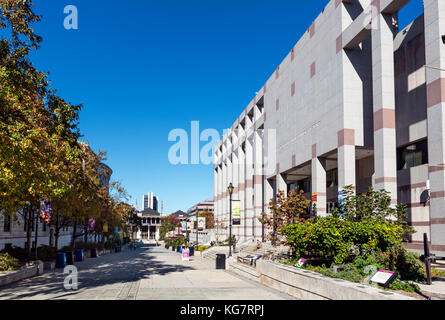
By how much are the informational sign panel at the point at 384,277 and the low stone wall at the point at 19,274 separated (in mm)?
15933

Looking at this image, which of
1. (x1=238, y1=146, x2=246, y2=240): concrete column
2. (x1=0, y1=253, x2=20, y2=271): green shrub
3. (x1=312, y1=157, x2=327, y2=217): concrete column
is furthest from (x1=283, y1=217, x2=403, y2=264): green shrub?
(x1=238, y1=146, x2=246, y2=240): concrete column

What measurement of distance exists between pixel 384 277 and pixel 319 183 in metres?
25.3

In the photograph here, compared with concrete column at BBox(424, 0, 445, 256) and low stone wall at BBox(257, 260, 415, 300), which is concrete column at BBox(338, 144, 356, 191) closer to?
concrete column at BBox(424, 0, 445, 256)

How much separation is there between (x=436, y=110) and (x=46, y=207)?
2409 cm

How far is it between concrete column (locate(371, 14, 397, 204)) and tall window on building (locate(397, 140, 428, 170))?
2547mm

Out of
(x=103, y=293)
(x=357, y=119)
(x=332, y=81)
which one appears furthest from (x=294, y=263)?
(x=332, y=81)

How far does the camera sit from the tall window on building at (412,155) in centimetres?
2781

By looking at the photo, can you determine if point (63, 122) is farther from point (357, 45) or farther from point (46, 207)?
point (357, 45)

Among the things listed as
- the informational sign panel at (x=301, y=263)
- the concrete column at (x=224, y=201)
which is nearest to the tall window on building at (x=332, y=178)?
the informational sign panel at (x=301, y=263)

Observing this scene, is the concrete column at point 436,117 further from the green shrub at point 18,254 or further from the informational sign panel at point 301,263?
the green shrub at point 18,254

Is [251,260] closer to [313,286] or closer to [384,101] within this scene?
[313,286]

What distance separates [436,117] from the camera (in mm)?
23031

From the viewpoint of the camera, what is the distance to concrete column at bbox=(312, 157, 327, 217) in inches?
1400

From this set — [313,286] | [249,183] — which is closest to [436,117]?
[313,286]
